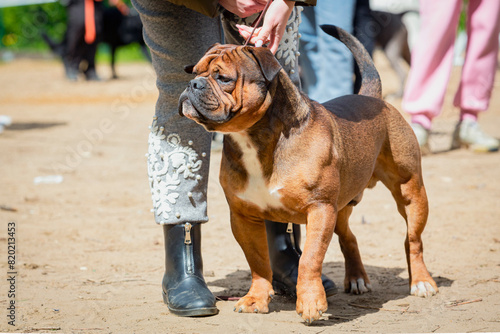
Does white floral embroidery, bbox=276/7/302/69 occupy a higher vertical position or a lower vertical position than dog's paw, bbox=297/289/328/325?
higher

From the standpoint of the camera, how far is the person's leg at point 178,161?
2.80 m

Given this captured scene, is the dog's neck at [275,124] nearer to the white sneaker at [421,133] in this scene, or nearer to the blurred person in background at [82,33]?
the white sneaker at [421,133]

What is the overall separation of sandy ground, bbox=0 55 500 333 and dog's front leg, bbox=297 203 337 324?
10 cm

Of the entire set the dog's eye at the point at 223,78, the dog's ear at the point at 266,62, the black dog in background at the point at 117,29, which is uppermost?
the dog's ear at the point at 266,62

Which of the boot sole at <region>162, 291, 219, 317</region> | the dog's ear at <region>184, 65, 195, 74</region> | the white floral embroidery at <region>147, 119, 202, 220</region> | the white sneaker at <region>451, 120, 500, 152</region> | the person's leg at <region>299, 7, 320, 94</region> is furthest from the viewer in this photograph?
the white sneaker at <region>451, 120, 500, 152</region>

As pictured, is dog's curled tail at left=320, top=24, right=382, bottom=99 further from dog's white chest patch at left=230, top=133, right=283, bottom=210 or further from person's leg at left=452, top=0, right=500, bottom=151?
person's leg at left=452, top=0, right=500, bottom=151

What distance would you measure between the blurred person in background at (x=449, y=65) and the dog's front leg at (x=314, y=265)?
3897 millimetres

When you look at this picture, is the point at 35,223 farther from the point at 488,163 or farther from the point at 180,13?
the point at 488,163

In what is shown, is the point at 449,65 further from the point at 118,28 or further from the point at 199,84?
the point at 118,28

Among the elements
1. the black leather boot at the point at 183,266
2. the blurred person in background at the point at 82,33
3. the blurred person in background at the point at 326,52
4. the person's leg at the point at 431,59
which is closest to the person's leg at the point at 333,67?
the blurred person in background at the point at 326,52

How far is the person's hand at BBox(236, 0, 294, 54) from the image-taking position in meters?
2.50

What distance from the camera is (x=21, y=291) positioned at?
3.08 meters

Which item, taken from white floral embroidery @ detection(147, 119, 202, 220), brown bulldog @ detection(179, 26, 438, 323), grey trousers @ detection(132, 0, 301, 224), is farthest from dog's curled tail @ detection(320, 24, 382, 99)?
white floral embroidery @ detection(147, 119, 202, 220)

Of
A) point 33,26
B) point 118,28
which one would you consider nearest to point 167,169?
point 118,28
